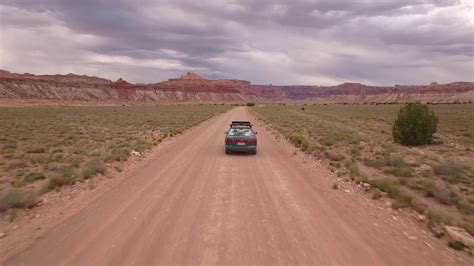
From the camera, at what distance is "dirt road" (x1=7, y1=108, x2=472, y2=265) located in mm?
5445

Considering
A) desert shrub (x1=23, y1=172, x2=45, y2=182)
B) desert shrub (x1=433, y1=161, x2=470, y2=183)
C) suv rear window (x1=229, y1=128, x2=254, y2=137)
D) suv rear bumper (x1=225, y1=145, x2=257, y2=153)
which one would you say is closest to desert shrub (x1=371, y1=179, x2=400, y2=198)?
desert shrub (x1=433, y1=161, x2=470, y2=183)

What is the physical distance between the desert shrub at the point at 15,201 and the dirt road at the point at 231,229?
1608 mm

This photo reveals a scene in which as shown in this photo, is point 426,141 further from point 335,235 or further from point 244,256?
point 244,256

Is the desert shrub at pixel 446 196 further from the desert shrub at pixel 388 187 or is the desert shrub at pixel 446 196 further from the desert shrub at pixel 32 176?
the desert shrub at pixel 32 176

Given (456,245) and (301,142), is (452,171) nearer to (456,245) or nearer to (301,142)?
(456,245)

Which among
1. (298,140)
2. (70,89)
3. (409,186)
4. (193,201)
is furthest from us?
(70,89)

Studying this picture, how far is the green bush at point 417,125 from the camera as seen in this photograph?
21.2 meters

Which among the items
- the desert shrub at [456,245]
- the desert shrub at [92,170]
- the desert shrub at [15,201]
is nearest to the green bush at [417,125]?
the desert shrub at [456,245]

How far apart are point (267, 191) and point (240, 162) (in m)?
4.71

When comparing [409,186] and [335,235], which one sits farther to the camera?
[409,186]

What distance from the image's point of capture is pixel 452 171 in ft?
38.6

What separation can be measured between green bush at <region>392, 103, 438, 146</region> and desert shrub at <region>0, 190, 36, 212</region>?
2092cm

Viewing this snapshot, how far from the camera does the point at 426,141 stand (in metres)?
21.6

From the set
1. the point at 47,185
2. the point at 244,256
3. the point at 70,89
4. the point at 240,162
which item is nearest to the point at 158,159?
the point at 240,162
